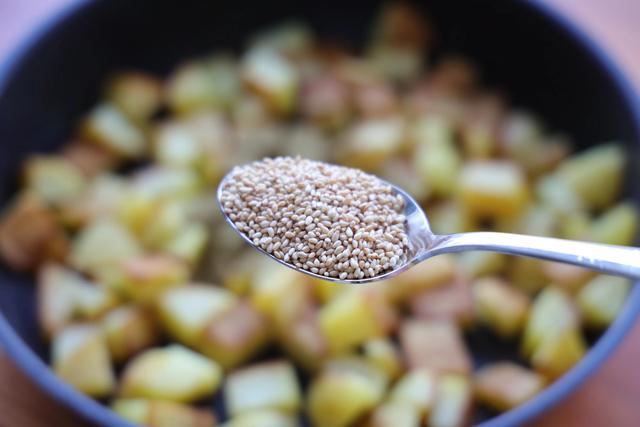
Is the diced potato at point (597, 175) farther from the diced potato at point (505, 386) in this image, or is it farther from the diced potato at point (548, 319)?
the diced potato at point (505, 386)

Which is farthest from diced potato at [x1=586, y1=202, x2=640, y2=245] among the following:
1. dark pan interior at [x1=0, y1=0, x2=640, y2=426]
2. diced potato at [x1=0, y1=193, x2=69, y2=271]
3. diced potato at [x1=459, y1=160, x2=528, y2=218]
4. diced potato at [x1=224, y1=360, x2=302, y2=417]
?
diced potato at [x1=0, y1=193, x2=69, y2=271]

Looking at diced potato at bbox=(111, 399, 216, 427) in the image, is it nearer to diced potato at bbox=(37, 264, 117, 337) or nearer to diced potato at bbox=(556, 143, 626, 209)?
diced potato at bbox=(37, 264, 117, 337)

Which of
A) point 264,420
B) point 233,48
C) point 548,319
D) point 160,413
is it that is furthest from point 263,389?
point 233,48

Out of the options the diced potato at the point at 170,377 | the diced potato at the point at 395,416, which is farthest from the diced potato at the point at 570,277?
the diced potato at the point at 170,377

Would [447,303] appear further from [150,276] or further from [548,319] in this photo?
[150,276]

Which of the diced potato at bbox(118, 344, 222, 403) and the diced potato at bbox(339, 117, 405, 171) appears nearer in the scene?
the diced potato at bbox(118, 344, 222, 403)
